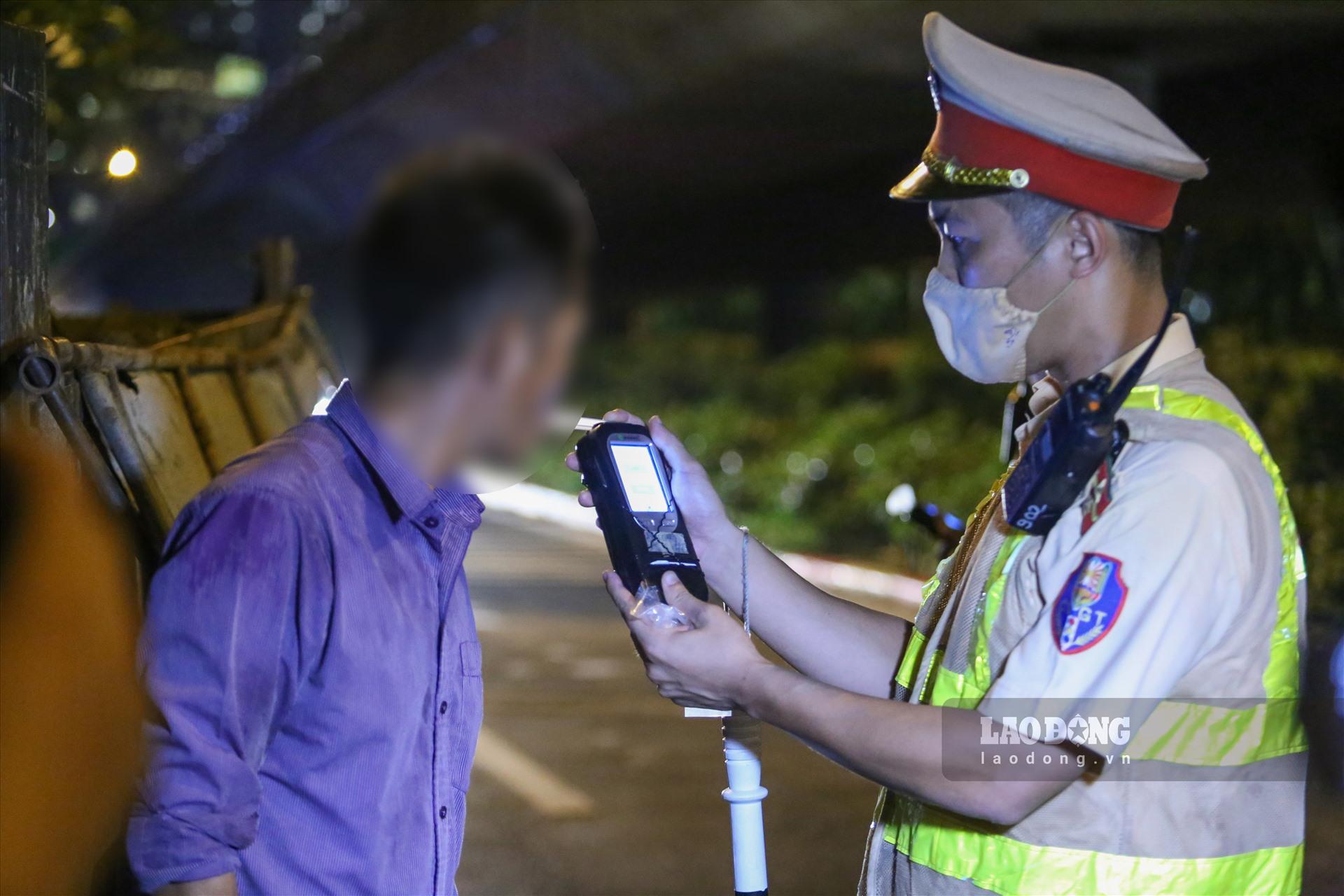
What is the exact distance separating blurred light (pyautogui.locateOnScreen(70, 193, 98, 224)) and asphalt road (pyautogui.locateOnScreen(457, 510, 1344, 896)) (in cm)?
1586

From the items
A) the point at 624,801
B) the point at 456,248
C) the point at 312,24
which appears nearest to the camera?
the point at 456,248

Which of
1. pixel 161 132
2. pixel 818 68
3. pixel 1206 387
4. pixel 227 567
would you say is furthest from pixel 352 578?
pixel 161 132

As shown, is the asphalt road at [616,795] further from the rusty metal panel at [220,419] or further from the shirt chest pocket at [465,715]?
the shirt chest pocket at [465,715]

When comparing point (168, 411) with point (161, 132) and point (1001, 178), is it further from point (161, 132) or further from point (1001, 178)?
point (161, 132)

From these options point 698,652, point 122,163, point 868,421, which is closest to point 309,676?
point 698,652

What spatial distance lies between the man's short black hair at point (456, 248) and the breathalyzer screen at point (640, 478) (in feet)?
2.56

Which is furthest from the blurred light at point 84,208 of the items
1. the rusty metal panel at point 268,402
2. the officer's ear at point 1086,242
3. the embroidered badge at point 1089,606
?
the embroidered badge at point 1089,606

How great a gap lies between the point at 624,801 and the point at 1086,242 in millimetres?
5107

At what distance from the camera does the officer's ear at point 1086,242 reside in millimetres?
2082

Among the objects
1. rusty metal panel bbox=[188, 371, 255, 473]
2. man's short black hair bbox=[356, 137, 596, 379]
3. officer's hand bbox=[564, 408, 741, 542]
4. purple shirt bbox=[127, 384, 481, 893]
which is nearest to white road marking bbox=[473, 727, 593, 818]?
rusty metal panel bbox=[188, 371, 255, 473]

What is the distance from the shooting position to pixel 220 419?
3361mm

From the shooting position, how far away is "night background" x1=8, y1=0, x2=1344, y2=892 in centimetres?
812

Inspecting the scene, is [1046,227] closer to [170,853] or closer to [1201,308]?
[170,853]

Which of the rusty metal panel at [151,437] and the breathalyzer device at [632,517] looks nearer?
the breathalyzer device at [632,517]
